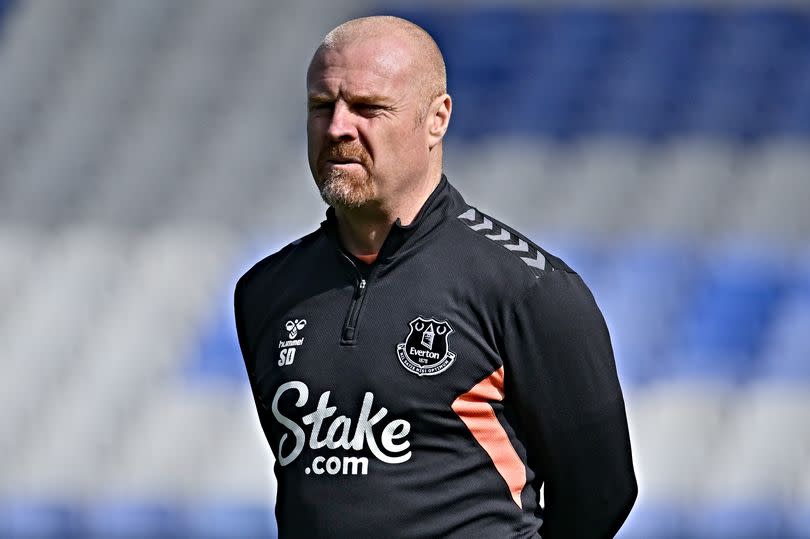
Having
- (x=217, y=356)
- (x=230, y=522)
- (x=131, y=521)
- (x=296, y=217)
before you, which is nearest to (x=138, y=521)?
(x=131, y=521)

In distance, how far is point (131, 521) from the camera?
A: 6555 mm

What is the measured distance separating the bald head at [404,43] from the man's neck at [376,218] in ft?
0.40

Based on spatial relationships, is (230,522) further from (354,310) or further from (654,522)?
(354,310)

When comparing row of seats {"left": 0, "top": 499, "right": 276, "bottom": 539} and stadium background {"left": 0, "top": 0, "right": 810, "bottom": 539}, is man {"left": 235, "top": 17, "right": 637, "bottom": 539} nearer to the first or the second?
stadium background {"left": 0, "top": 0, "right": 810, "bottom": 539}

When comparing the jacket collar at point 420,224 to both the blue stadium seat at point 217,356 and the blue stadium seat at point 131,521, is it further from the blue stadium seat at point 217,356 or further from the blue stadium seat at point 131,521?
the blue stadium seat at point 217,356

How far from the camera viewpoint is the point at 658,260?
6898 millimetres

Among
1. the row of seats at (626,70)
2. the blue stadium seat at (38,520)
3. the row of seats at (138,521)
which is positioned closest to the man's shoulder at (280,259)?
the row of seats at (138,521)

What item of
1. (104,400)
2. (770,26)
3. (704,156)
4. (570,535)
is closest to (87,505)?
(104,400)

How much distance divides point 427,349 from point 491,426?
0.44ft

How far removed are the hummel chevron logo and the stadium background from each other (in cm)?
440

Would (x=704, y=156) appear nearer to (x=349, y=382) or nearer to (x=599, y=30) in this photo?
(x=599, y=30)

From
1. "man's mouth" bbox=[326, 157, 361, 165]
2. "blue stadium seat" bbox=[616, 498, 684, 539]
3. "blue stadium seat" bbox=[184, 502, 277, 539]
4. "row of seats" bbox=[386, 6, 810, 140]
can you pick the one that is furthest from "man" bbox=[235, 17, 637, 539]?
"row of seats" bbox=[386, 6, 810, 140]

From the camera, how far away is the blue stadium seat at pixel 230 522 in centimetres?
643

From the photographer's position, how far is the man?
181 cm
